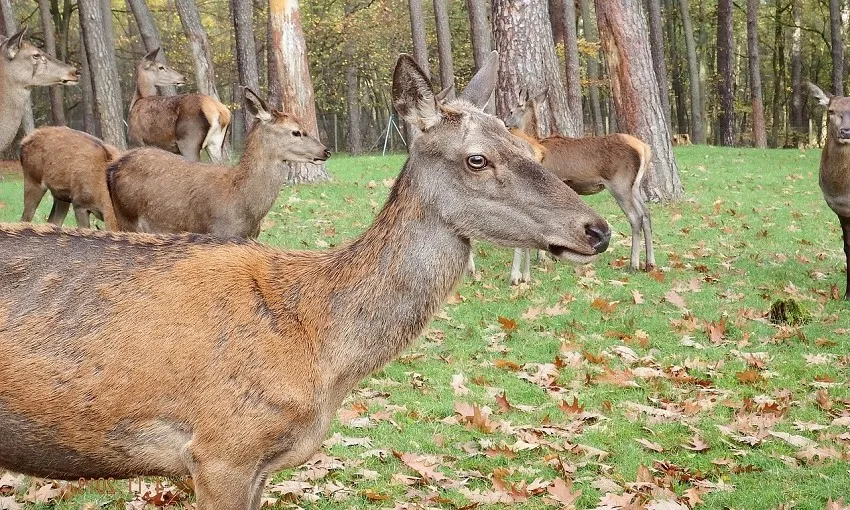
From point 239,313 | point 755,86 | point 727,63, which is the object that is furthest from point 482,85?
point 727,63

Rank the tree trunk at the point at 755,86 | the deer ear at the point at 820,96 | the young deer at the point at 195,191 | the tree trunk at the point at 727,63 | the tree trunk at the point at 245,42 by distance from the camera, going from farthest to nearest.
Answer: the tree trunk at the point at 727,63 → the tree trunk at the point at 755,86 → the tree trunk at the point at 245,42 → the deer ear at the point at 820,96 → the young deer at the point at 195,191

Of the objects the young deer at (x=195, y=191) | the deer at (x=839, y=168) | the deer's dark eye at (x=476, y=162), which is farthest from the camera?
the deer at (x=839, y=168)

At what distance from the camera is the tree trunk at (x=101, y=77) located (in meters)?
17.7

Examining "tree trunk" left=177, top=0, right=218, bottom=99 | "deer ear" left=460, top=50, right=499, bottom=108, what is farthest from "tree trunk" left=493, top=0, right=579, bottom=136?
"deer ear" left=460, top=50, right=499, bottom=108

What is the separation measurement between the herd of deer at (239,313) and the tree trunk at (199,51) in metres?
14.6

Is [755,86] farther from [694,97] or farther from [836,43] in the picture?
[694,97]

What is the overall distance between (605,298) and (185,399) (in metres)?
6.61

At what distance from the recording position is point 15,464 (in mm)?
3445

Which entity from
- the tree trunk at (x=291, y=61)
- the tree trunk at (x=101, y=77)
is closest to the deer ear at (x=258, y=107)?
the tree trunk at (x=291, y=61)

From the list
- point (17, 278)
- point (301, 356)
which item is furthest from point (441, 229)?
point (17, 278)

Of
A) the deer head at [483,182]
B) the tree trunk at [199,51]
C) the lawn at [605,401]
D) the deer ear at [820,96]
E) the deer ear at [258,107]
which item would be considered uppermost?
the tree trunk at [199,51]

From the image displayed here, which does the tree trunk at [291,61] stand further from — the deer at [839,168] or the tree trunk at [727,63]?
the tree trunk at [727,63]

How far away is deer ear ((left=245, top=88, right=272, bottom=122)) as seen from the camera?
30.4ft

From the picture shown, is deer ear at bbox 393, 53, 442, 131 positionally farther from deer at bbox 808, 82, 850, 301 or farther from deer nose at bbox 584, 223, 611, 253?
deer at bbox 808, 82, 850, 301
